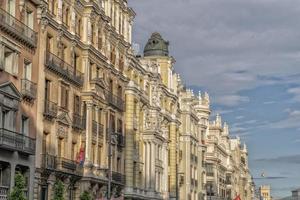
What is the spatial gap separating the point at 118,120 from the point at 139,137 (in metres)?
6.91

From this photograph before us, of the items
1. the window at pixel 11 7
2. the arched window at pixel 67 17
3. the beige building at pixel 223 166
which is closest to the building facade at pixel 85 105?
the window at pixel 11 7

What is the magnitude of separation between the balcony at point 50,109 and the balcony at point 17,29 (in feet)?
15.7

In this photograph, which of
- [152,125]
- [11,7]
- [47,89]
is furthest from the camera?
[152,125]

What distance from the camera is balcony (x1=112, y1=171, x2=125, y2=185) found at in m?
65.1

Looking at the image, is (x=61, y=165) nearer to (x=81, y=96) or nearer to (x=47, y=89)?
(x=47, y=89)

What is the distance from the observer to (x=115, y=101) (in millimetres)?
66188

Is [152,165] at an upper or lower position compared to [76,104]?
lower

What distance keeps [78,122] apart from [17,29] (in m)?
13.3

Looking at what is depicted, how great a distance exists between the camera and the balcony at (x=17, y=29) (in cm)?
4309

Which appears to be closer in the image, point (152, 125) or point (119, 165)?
point (119, 165)

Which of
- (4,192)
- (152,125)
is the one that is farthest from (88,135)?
(152,125)

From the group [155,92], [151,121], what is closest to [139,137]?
[151,121]

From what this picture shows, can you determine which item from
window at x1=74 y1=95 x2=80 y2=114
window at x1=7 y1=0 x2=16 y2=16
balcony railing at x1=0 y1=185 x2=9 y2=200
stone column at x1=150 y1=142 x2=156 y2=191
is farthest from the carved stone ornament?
stone column at x1=150 y1=142 x2=156 y2=191

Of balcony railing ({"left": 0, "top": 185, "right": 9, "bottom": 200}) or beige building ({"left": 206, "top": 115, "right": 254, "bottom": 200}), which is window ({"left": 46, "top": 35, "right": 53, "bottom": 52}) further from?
beige building ({"left": 206, "top": 115, "right": 254, "bottom": 200})
